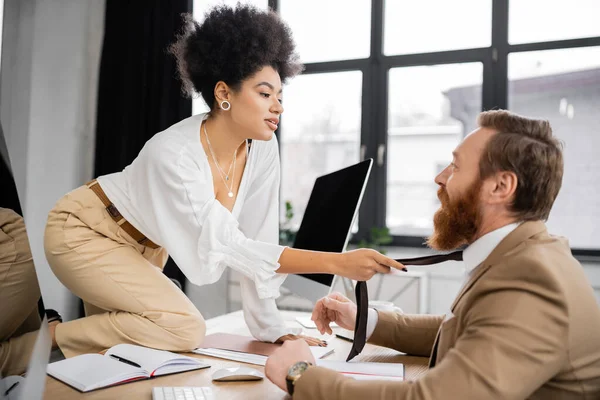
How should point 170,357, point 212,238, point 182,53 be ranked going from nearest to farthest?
1. point 170,357
2. point 212,238
3. point 182,53

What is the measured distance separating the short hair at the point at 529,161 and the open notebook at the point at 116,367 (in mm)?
829

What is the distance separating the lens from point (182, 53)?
2.04 m

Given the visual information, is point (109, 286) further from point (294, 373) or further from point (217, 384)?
point (294, 373)

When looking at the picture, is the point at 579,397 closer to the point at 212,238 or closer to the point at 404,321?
the point at 404,321

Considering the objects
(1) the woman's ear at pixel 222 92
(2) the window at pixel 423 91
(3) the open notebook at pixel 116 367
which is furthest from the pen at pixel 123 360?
(2) the window at pixel 423 91

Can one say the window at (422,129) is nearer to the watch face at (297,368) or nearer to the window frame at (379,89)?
the window frame at (379,89)

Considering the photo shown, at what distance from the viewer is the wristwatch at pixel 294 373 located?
101cm

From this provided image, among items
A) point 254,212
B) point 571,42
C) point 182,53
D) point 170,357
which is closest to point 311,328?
point 254,212

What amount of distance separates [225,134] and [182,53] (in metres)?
0.36

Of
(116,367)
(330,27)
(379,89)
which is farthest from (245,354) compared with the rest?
(330,27)

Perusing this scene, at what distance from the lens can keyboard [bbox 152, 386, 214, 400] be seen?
1.09 metres

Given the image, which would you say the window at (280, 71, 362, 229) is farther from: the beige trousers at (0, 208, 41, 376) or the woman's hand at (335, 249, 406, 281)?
the beige trousers at (0, 208, 41, 376)

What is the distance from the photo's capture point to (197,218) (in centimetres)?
164

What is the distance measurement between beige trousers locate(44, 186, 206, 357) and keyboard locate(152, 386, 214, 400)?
1.68 feet
